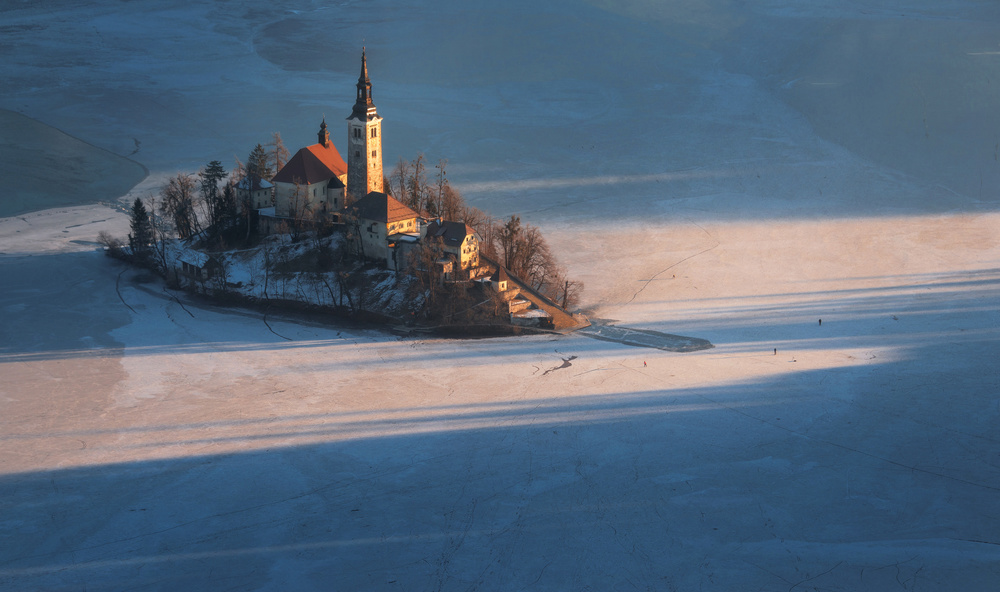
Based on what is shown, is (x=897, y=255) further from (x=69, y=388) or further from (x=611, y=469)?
(x=69, y=388)

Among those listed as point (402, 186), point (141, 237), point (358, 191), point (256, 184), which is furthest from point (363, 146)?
point (141, 237)

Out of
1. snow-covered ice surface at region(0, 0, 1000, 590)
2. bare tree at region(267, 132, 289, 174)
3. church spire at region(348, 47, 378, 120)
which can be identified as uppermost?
church spire at region(348, 47, 378, 120)

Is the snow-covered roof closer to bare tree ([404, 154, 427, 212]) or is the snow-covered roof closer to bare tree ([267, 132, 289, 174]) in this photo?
bare tree ([267, 132, 289, 174])

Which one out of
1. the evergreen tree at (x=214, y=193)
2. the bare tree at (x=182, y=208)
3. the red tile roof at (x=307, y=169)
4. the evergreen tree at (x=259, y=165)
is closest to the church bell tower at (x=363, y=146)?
the red tile roof at (x=307, y=169)

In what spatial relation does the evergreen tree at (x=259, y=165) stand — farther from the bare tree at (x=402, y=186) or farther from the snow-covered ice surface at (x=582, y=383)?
the snow-covered ice surface at (x=582, y=383)

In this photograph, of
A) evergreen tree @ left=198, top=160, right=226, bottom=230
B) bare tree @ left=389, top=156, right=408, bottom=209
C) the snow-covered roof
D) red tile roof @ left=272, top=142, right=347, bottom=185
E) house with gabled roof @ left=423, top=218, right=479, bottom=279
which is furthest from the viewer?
bare tree @ left=389, top=156, right=408, bottom=209

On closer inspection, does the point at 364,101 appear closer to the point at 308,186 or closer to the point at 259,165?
the point at 308,186

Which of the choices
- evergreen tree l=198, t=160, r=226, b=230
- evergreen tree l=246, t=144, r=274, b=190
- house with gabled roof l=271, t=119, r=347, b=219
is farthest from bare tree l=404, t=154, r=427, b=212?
evergreen tree l=198, t=160, r=226, b=230

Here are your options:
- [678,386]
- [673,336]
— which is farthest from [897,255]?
[678,386]
